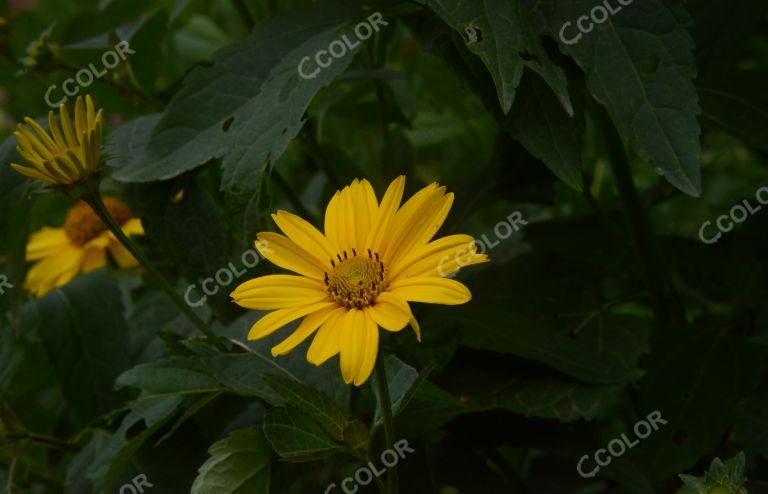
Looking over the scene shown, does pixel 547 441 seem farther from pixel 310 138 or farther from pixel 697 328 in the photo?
pixel 310 138

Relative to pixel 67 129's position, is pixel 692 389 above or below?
below

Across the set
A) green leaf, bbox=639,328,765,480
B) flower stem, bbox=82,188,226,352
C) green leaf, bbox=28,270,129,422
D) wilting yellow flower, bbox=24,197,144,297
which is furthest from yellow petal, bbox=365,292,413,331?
wilting yellow flower, bbox=24,197,144,297

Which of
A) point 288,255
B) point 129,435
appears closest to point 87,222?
point 129,435

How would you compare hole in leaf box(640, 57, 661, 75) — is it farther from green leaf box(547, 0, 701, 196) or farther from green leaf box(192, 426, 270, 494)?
green leaf box(192, 426, 270, 494)

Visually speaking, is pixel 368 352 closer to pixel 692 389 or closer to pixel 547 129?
pixel 547 129

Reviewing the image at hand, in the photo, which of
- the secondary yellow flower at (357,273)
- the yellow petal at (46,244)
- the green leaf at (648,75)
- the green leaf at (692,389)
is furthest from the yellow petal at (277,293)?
the yellow petal at (46,244)
